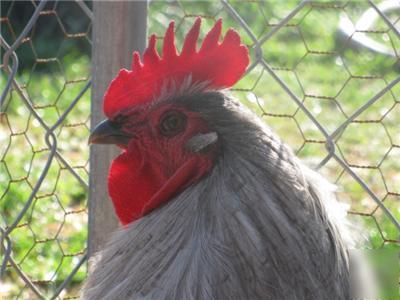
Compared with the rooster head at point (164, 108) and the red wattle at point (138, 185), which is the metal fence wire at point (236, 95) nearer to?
the rooster head at point (164, 108)

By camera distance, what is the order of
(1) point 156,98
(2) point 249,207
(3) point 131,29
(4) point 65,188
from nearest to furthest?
1. (2) point 249,207
2. (1) point 156,98
3. (3) point 131,29
4. (4) point 65,188

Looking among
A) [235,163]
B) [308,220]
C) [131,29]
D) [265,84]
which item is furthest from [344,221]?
[265,84]

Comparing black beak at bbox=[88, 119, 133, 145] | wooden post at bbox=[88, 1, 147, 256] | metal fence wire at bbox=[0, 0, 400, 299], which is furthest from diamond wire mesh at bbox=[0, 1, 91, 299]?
black beak at bbox=[88, 119, 133, 145]

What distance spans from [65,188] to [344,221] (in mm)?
1918

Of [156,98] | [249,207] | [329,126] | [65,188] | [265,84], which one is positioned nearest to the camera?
[249,207]

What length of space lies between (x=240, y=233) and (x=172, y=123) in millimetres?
292

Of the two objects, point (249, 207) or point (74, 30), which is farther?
point (74, 30)

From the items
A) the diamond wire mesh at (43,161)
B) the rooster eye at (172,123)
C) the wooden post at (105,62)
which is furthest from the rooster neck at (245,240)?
the diamond wire mesh at (43,161)

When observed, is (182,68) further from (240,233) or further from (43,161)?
(43,161)

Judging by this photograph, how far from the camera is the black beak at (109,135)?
178cm

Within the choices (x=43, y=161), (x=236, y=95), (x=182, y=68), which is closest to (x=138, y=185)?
(x=182, y=68)

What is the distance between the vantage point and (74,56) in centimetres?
509

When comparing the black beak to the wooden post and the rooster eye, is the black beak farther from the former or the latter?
the wooden post

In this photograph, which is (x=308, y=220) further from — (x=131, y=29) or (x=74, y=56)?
(x=74, y=56)
